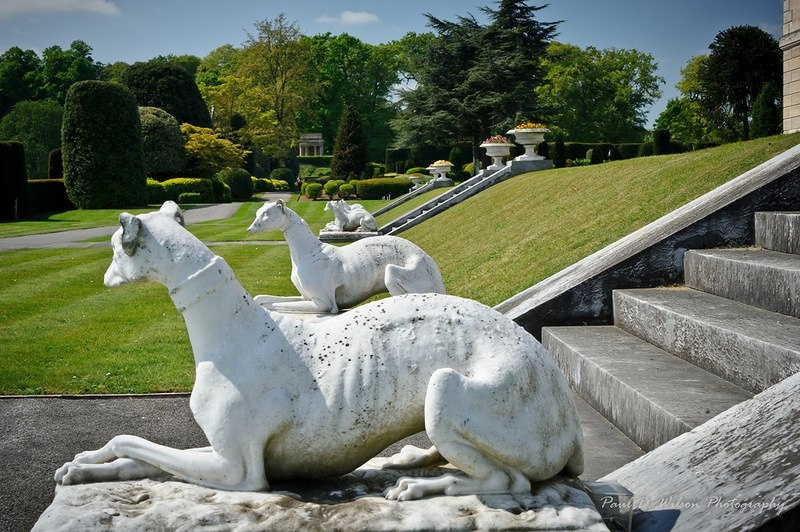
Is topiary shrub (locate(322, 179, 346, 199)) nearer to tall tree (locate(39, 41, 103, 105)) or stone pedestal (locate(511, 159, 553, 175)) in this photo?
stone pedestal (locate(511, 159, 553, 175))

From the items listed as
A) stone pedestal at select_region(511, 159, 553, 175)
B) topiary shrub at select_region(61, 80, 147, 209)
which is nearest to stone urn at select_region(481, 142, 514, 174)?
stone pedestal at select_region(511, 159, 553, 175)

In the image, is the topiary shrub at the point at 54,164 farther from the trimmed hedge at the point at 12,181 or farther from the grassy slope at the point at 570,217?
the grassy slope at the point at 570,217

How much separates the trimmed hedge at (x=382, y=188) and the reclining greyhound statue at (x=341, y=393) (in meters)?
42.9

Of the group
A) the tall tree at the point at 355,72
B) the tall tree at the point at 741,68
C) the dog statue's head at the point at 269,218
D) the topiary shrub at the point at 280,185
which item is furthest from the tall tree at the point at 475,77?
the dog statue's head at the point at 269,218

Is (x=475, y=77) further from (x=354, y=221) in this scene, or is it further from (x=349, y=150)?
(x=354, y=221)

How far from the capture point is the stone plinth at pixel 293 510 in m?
2.58

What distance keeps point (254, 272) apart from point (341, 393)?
519 inches

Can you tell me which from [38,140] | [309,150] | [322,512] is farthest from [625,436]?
[309,150]

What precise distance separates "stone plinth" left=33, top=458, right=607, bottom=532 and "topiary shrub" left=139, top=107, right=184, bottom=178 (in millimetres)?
45702

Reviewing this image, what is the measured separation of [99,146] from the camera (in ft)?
123

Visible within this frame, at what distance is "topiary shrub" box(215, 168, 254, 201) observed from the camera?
4944cm

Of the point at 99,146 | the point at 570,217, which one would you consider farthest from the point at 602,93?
the point at 570,217

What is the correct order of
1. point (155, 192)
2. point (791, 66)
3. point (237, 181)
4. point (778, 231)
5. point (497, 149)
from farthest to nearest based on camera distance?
point (237, 181), point (155, 192), point (497, 149), point (791, 66), point (778, 231)

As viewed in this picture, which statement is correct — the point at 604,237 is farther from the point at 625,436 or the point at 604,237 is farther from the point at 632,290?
the point at 625,436
